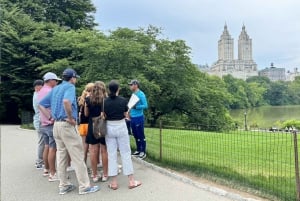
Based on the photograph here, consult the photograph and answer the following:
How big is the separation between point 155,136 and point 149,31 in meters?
16.8

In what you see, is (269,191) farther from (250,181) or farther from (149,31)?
(149,31)

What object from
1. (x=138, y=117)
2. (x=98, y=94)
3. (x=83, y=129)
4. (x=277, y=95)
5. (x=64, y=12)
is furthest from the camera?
(x=277, y=95)

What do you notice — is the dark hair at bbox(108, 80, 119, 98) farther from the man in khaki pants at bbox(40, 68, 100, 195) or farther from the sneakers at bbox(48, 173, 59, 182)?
the sneakers at bbox(48, 173, 59, 182)

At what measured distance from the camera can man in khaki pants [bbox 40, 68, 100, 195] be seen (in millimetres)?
6027

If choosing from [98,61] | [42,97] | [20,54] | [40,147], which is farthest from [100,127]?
[20,54]

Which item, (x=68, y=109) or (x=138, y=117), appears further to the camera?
(x=138, y=117)

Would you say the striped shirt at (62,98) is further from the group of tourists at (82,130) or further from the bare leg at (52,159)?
the bare leg at (52,159)

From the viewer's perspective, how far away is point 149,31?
2584cm

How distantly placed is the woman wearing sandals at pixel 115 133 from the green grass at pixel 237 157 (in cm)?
173

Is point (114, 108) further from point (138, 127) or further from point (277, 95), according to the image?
point (277, 95)

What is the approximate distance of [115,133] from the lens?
250 inches

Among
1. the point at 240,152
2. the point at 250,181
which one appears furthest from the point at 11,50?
the point at 250,181

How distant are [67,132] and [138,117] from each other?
7.65 ft

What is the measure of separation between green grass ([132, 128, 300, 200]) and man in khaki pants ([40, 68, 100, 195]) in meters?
2.40
